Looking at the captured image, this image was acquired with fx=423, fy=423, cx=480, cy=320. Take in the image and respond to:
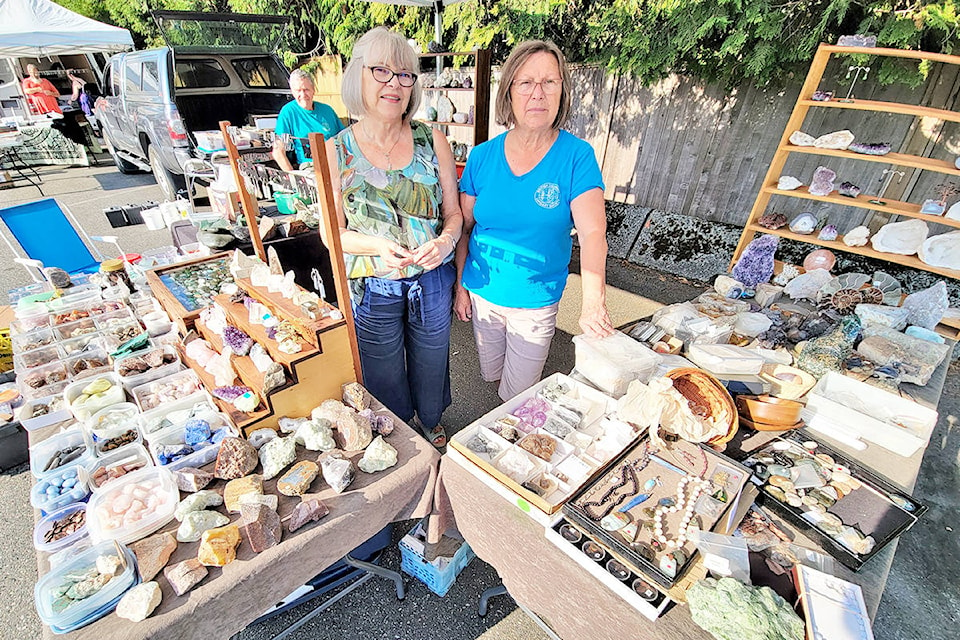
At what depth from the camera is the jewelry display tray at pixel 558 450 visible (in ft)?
3.55

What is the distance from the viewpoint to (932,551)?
1896mm

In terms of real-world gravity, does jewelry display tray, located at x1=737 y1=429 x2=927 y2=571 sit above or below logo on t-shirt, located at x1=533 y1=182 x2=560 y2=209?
below

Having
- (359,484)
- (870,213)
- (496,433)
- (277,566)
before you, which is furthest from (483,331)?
(870,213)

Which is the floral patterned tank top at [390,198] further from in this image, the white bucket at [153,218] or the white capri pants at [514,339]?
the white bucket at [153,218]

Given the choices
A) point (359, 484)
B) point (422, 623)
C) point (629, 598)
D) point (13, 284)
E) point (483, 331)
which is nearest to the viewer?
point (629, 598)

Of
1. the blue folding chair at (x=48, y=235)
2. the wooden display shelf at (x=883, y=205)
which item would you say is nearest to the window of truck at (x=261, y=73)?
the blue folding chair at (x=48, y=235)

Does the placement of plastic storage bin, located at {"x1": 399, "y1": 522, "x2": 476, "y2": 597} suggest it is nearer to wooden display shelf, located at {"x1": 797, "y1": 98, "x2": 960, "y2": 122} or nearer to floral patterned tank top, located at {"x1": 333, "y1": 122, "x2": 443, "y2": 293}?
floral patterned tank top, located at {"x1": 333, "y1": 122, "x2": 443, "y2": 293}

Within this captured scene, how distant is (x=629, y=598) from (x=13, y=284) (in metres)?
5.57

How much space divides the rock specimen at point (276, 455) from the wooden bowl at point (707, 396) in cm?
114

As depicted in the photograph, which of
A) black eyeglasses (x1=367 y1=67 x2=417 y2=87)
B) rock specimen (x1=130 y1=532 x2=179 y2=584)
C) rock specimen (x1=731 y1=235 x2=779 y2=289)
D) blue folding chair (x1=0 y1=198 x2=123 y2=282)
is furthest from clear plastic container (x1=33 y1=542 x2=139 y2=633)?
rock specimen (x1=731 y1=235 x2=779 y2=289)

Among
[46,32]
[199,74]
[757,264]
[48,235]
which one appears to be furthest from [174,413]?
[46,32]

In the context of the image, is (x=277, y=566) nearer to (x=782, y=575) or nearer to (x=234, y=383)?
(x=234, y=383)

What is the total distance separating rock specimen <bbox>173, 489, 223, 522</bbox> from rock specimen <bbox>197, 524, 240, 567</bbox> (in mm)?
103

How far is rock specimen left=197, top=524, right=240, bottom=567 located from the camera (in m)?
1.00
